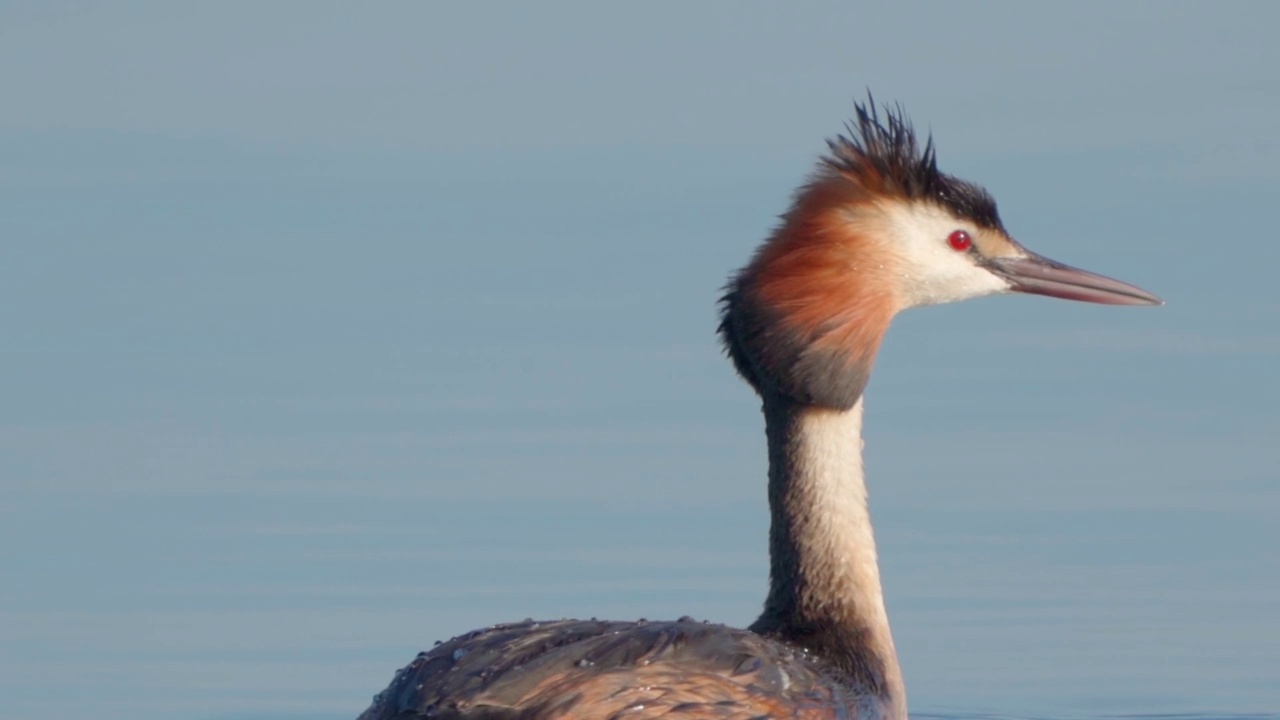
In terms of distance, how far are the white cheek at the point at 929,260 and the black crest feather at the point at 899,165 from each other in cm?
6

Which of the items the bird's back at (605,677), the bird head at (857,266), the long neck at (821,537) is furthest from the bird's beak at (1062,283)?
the bird's back at (605,677)

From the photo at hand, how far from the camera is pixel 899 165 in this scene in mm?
10203

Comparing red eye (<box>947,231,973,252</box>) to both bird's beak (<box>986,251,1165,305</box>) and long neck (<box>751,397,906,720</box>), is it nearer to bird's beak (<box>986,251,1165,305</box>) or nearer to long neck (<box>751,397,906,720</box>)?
bird's beak (<box>986,251,1165,305</box>)

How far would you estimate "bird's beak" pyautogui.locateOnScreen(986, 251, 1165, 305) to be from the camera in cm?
1048

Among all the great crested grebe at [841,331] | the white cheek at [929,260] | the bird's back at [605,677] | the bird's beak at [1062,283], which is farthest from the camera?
the bird's beak at [1062,283]

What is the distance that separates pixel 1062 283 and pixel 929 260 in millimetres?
539

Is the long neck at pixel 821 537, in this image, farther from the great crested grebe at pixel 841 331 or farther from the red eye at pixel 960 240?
the red eye at pixel 960 240

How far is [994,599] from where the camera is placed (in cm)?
1197

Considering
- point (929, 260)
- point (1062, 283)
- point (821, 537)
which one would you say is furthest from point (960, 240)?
point (821, 537)

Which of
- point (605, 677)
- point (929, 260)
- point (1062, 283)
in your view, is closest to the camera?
point (605, 677)

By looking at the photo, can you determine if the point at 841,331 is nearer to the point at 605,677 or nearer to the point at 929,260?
the point at 929,260

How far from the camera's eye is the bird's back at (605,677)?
882cm

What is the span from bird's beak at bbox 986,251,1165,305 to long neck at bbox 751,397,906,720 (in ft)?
2.42

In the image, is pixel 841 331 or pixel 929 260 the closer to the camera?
pixel 841 331
